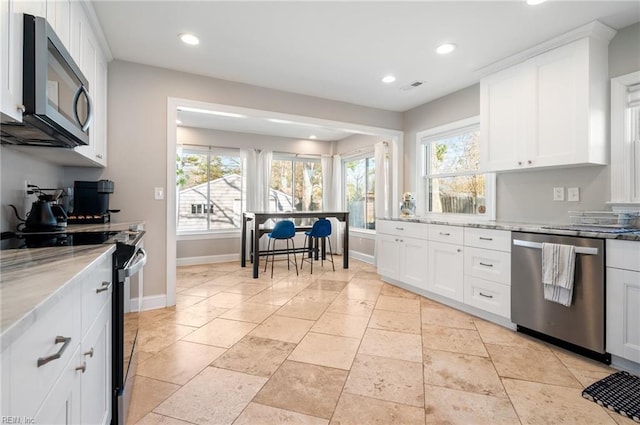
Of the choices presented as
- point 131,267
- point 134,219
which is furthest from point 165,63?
point 131,267

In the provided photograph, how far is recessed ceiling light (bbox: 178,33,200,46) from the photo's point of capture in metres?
2.67

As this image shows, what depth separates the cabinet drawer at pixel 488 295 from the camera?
2.69 metres

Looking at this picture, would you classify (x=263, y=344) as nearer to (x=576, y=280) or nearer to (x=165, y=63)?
(x=576, y=280)

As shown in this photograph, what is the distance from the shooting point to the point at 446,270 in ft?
10.7

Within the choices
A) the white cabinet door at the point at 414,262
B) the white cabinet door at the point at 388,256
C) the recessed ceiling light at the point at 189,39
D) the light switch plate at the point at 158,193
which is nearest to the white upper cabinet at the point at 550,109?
the white cabinet door at the point at 414,262

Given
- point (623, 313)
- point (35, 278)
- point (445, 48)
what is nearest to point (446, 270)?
point (623, 313)

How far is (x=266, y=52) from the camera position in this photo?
295cm

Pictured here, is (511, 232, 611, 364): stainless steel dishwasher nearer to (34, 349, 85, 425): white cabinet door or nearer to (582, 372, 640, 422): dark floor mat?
(582, 372, 640, 422): dark floor mat

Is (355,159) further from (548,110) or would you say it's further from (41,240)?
(41,240)

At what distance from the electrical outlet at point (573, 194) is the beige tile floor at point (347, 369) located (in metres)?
1.29

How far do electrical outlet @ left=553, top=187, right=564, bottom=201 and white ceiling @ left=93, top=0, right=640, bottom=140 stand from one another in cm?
130

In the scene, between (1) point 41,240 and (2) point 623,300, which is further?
(2) point 623,300

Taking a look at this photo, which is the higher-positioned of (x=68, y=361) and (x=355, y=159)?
(x=355, y=159)

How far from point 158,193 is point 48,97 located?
6.56ft
